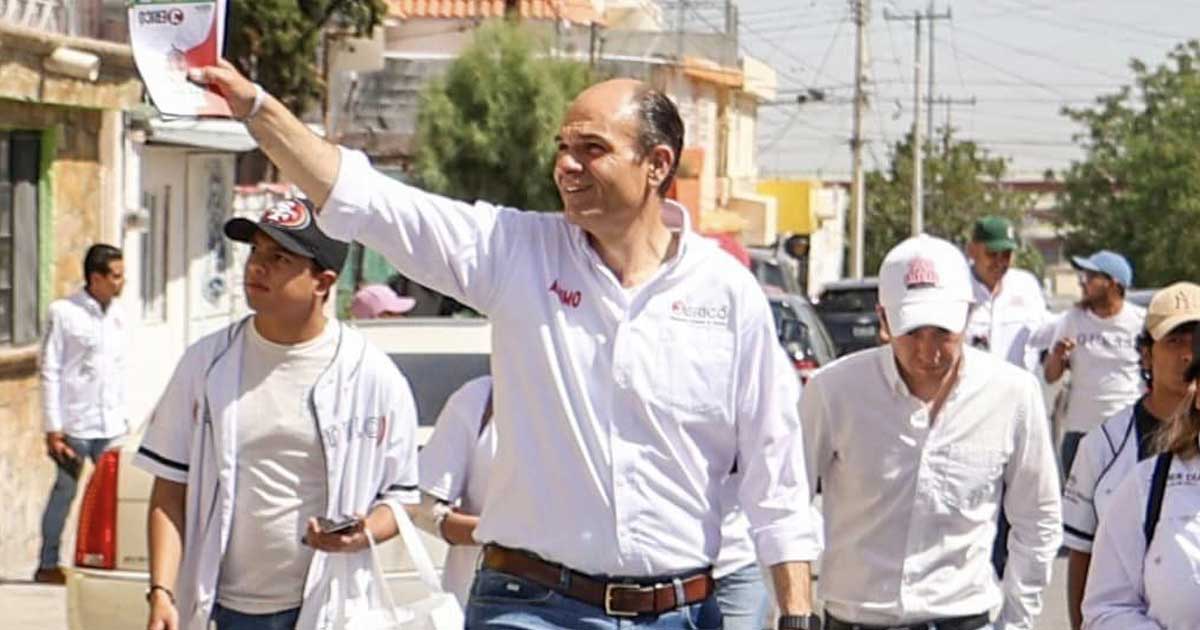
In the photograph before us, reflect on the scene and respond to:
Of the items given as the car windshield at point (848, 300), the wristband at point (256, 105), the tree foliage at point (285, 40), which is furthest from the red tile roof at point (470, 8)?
the wristband at point (256, 105)

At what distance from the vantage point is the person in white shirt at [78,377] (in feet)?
43.3

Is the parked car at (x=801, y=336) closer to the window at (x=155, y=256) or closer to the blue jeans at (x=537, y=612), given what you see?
the window at (x=155, y=256)

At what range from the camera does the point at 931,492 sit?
642 centimetres

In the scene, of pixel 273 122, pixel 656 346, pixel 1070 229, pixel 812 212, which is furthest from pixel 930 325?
pixel 1070 229

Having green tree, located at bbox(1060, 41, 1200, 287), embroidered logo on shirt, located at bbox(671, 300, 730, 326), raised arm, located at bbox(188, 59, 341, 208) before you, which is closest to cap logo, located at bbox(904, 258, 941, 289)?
embroidered logo on shirt, located at bbox(671, 300, 730, 326)

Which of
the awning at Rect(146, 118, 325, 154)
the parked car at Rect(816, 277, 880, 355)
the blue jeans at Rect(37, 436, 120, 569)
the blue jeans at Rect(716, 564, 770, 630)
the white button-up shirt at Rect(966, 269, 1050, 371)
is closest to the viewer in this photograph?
the blue jeans at Rect(716, 564, 770, 630)

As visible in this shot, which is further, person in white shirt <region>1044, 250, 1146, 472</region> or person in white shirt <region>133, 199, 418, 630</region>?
person in white shirt <region>1044, 250, 1146, 472</region>

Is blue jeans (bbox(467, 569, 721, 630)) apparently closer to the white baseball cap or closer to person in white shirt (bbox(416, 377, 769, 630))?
the white baseball cap

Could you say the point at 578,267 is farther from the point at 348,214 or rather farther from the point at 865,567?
the point at 865,567

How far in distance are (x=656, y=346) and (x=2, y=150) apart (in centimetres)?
1033

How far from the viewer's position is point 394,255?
5.01 m

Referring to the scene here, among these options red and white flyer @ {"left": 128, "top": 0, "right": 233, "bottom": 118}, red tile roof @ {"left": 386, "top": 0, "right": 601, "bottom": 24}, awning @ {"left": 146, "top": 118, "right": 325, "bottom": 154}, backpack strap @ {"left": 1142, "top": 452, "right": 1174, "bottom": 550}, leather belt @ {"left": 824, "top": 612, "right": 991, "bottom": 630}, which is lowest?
leather belt @ {"left": 824, "top": 612, "right": 991, "bottom": 630}

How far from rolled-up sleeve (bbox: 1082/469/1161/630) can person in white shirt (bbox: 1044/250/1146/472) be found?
7.87 metres

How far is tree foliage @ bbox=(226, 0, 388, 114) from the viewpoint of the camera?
2233 centimetres
